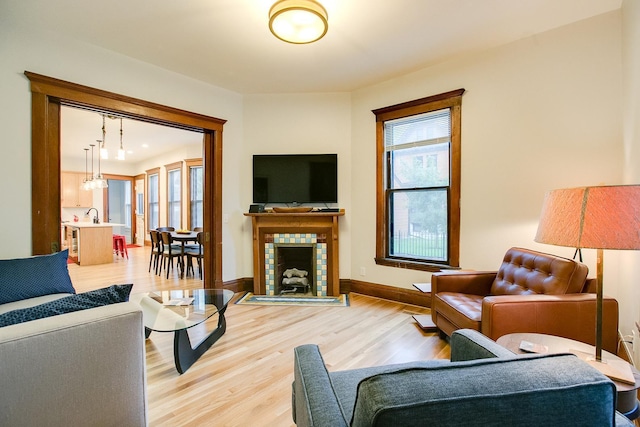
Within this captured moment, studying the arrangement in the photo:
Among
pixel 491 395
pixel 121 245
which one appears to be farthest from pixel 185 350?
pixel 121 245

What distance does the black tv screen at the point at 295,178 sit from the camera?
4215 mm

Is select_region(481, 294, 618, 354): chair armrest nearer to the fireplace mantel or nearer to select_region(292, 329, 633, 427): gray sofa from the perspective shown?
select_region(292, 329, 633, 427): gray sofa

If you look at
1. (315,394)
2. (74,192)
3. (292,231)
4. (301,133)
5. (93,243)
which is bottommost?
(93,243)

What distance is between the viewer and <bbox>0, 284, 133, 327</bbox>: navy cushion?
120 cm

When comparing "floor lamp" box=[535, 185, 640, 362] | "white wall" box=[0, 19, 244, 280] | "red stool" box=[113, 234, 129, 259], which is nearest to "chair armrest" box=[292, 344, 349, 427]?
"floor lamp" box=[535, 185, 640, 362]

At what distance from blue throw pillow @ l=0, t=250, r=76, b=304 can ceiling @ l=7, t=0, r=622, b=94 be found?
82.0 inches

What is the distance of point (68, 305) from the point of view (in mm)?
1331

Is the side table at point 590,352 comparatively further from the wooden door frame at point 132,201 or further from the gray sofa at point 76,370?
the wooden door frame at point 132,201

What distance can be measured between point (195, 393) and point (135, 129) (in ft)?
18.8

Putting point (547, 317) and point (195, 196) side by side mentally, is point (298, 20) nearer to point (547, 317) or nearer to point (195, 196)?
point (547, 317)

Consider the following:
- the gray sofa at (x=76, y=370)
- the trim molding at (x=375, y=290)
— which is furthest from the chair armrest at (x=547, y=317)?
the gray sofa at (x=76, y=370)

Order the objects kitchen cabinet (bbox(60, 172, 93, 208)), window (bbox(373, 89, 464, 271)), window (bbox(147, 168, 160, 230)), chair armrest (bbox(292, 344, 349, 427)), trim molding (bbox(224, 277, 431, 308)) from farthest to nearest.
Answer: window (bbox(147, 168, 160, 230)) < kitchen cabinet (bbox(60, 172, 93, 208)) < trim molding (bbox(224, 277, 431, 308)) < window (bbox(373, 89, 464, 271)) < chair armrest (bbox(292, 344, 349, 427))

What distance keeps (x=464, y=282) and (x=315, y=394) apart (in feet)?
7.66

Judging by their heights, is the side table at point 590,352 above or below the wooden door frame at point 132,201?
below
